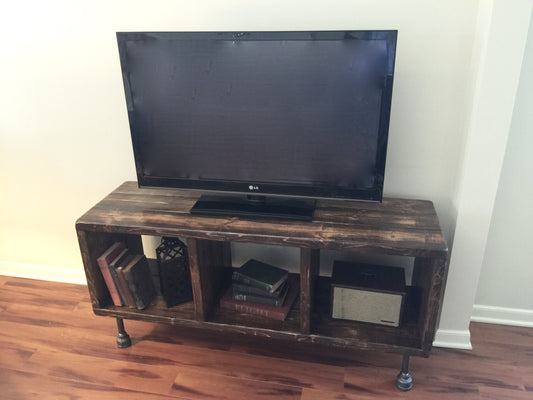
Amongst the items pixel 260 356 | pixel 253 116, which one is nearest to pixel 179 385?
pixel 260 356

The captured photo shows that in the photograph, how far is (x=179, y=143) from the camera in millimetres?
1687

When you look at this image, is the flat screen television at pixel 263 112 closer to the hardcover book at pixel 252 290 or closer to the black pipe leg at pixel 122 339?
the hardcover book at pixel 252 290

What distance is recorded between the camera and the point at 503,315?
201cm

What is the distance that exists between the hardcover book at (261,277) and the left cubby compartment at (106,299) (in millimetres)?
249

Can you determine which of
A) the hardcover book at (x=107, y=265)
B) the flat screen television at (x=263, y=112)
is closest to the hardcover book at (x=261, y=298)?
the flat screen television at (x=263, y=112)

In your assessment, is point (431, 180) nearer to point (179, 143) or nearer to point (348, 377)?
point (348, 377)

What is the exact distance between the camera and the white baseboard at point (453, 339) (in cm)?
187

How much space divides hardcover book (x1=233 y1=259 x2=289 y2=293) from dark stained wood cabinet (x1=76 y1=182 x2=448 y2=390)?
0.37 ft

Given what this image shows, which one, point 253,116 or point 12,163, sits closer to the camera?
point 253,116

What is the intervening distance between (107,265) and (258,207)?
2.14 ft

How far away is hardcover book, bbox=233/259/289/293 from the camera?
176 cm

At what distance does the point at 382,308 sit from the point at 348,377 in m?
0.32

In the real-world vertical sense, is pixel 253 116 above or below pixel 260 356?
above

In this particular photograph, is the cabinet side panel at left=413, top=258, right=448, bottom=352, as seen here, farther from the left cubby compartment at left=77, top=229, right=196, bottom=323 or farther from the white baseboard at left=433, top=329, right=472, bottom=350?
the left cubby compartment at left=77, top=229, right=196, bottom=323
